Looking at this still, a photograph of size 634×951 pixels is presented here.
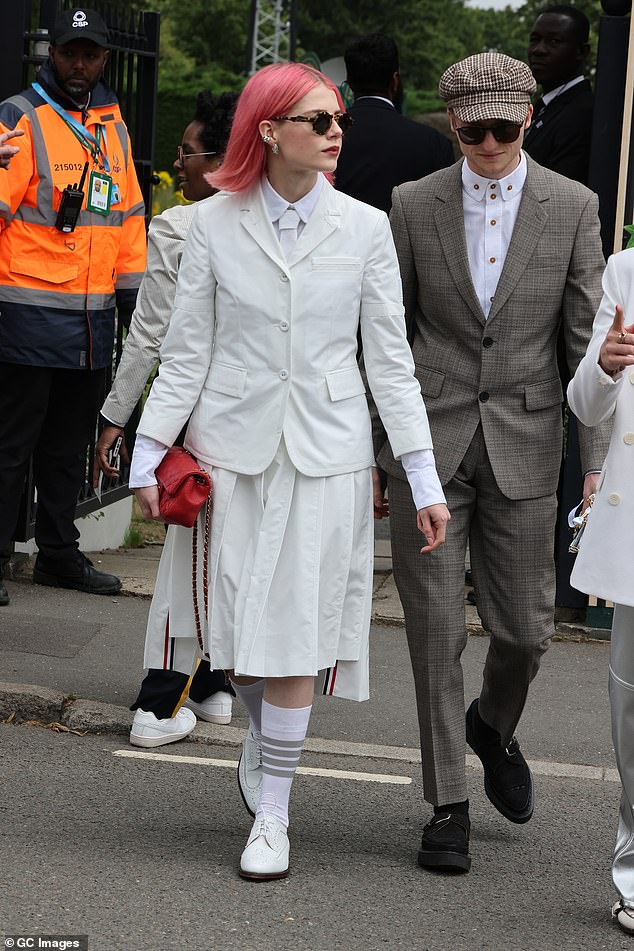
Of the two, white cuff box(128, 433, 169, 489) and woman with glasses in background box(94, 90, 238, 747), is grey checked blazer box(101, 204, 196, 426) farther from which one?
white cuff box(128, 433, 169, 489)

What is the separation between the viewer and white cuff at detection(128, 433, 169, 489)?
384 cm

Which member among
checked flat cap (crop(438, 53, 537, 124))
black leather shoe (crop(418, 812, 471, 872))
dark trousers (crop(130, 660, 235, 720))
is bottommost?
dark trousers (crop(130, 660, 235, 720))

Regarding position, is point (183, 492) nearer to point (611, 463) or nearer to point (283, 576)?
point (283, 576)

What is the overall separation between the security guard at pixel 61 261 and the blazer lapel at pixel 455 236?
2.47 meters

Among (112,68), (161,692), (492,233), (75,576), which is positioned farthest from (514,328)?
(112,68)

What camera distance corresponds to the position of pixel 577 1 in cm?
4328

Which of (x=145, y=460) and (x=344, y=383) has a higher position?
(x=344, y=383)

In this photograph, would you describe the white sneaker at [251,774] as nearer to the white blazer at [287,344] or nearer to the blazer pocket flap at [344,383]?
the white blazer at [287,344]

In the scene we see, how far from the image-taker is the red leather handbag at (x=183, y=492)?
3736mm

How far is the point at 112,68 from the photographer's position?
23.5ft

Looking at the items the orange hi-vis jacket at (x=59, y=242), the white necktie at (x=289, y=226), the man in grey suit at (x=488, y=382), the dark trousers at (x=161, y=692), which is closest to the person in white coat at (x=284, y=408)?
the white necktie at (x=289, y=226)

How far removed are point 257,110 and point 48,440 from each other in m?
3.24

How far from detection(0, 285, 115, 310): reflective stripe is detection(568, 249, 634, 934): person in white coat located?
3.26 m

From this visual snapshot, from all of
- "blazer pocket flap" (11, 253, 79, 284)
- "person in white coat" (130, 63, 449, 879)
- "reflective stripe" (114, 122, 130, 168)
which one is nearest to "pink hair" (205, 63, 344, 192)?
"person in white coat" (130, 63, 449, 879)
